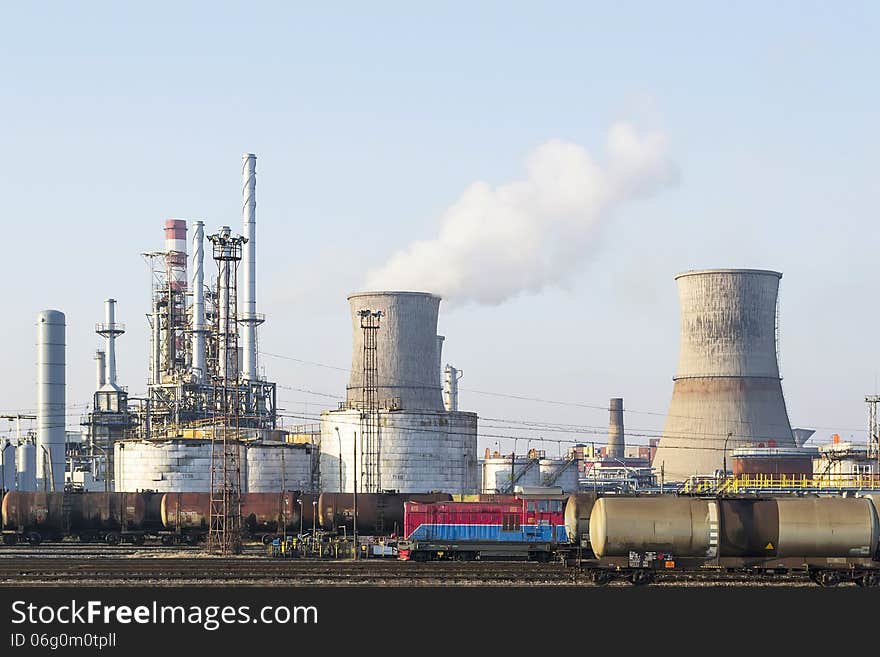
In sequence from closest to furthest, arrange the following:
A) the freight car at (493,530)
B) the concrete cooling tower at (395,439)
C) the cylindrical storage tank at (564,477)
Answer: the freight car at (493,530) → the concrete cooling tower at (395,439) → the cylindrical storage tank at (564,477)

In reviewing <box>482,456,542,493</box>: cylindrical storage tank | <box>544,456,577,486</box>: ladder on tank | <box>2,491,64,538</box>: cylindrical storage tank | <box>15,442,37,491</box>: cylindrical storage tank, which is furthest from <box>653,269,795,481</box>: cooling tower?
<box>15,442,37,491</box>: cylindrical storage tank

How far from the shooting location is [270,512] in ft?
180

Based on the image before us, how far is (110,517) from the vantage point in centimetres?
5516

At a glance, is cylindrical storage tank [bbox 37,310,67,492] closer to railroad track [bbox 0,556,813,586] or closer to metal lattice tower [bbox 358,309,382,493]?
metal lattice tower [bbox 358,309,382,493]

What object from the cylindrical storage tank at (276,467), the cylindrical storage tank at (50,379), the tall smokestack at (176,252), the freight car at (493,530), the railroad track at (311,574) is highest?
the tall smokestack at (176,252)

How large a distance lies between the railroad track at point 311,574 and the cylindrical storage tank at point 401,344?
163 ft

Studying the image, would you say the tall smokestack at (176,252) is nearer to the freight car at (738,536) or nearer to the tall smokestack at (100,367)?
the tall smokestack at (100,367)

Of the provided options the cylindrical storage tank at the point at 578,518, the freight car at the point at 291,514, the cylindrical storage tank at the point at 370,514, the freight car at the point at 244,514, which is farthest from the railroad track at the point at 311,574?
the freight car at the point at 244,514

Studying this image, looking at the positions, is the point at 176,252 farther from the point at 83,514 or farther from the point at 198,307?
the point at 83,514

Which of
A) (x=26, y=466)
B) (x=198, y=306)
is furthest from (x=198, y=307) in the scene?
(x=26, y=466)

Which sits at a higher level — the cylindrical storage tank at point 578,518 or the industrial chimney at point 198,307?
the industrial chimney at point 198,307

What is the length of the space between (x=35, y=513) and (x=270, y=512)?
35.9 feet

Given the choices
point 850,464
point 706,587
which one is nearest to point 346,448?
point 850,464

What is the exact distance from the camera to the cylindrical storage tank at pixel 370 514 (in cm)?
5241
